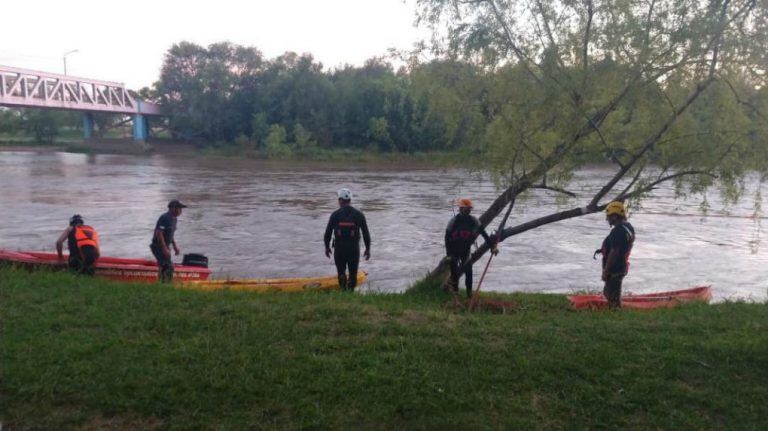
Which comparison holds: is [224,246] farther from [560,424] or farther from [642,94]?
[560,424]

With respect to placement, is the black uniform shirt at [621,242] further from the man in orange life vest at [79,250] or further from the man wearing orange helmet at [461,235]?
the man in orange life vest at [79,250]

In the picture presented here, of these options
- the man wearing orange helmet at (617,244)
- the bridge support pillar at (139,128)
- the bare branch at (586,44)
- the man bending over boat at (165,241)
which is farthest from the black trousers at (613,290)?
the bridge support pillar at (139,128)

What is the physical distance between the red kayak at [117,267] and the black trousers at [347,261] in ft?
10.6

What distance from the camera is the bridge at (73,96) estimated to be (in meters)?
63.8

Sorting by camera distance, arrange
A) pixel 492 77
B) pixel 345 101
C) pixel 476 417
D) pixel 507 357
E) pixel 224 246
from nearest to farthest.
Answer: pixel 476 417 < pixel 507 357 < pixel 492 77 < pixel 224 246 < pixel 345 101

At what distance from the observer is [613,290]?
924 centimetres

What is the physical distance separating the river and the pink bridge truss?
1076 inches

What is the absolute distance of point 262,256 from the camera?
17.8 meters

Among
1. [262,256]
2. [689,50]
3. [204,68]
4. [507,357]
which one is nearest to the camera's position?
[507,357]

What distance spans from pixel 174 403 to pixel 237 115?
251ft

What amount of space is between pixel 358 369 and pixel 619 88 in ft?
20.0

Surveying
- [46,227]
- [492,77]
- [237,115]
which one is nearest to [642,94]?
[492,77]

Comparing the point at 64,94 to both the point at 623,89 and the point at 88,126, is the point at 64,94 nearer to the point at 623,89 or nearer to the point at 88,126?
the point at 88,126

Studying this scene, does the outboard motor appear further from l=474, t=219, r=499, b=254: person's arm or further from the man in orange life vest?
l=474, t=219, r=499, b=254: person's arm
